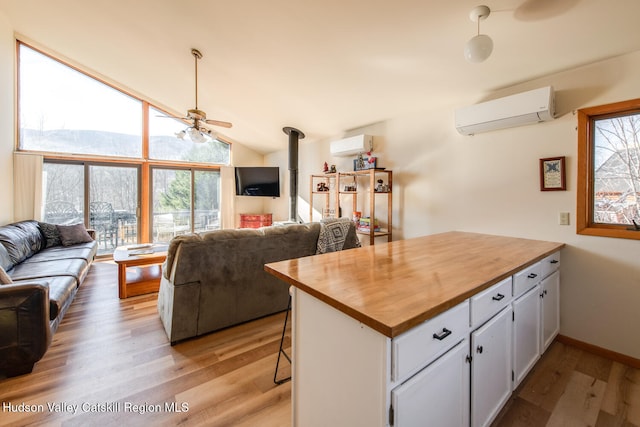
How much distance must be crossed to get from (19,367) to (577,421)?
344 cm

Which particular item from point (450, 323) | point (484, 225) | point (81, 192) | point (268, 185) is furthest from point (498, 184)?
point (81, 192)

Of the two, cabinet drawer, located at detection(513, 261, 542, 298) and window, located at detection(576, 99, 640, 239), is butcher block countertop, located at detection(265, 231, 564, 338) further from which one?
window, located at detection(576, 99, 640, 239)

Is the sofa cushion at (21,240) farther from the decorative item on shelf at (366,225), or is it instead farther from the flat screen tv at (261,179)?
the decorative item on shelf at (366,225)

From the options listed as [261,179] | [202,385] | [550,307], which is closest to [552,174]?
[550,307]

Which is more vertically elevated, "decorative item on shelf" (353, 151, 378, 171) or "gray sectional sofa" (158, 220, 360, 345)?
Result: "decorative item on shelf" (353, 151, 378, 171)

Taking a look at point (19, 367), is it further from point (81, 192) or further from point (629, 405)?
point (81, 192)

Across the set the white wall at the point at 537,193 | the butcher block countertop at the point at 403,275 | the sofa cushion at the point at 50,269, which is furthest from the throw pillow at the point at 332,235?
the sofa cushion at the point at 50,269

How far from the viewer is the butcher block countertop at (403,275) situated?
961 millimetres

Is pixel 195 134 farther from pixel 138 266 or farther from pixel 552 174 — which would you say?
pixel 552 174

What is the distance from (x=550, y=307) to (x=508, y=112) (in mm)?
1637

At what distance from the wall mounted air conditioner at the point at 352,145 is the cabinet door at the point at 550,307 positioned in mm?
2561

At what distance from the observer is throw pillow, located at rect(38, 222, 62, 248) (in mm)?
4039

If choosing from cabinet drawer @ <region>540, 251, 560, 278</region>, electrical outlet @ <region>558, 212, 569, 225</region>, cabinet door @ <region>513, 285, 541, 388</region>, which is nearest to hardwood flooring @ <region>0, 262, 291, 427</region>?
cabinet door @ <region>513, 285, 541, 388</region>

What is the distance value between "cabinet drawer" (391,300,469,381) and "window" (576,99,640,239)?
186 cm
